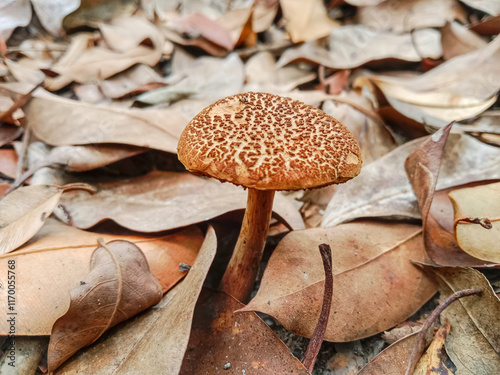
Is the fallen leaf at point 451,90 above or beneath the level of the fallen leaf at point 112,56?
above

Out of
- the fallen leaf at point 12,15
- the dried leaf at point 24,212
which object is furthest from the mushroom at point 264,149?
the fallen leaf at point 12,15

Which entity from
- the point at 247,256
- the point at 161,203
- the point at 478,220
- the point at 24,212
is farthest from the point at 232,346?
the point at 24,212

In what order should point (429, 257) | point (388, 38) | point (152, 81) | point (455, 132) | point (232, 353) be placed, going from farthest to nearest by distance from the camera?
point (388, 38), point (152, 81), point (455, 132), point (429, 257), point (232, 353)

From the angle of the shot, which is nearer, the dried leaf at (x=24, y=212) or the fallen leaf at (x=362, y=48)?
the dried leaf at (x=24, y=212)

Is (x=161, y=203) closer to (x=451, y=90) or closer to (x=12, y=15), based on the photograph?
(x=451, y=90)

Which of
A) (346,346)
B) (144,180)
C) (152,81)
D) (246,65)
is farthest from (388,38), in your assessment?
(346,346)

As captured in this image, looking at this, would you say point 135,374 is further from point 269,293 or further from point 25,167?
point 25,167

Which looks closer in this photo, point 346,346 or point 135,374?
point 135,374

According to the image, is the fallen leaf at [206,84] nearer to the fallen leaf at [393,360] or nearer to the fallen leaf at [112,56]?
the fallen leaf at [112,56]
